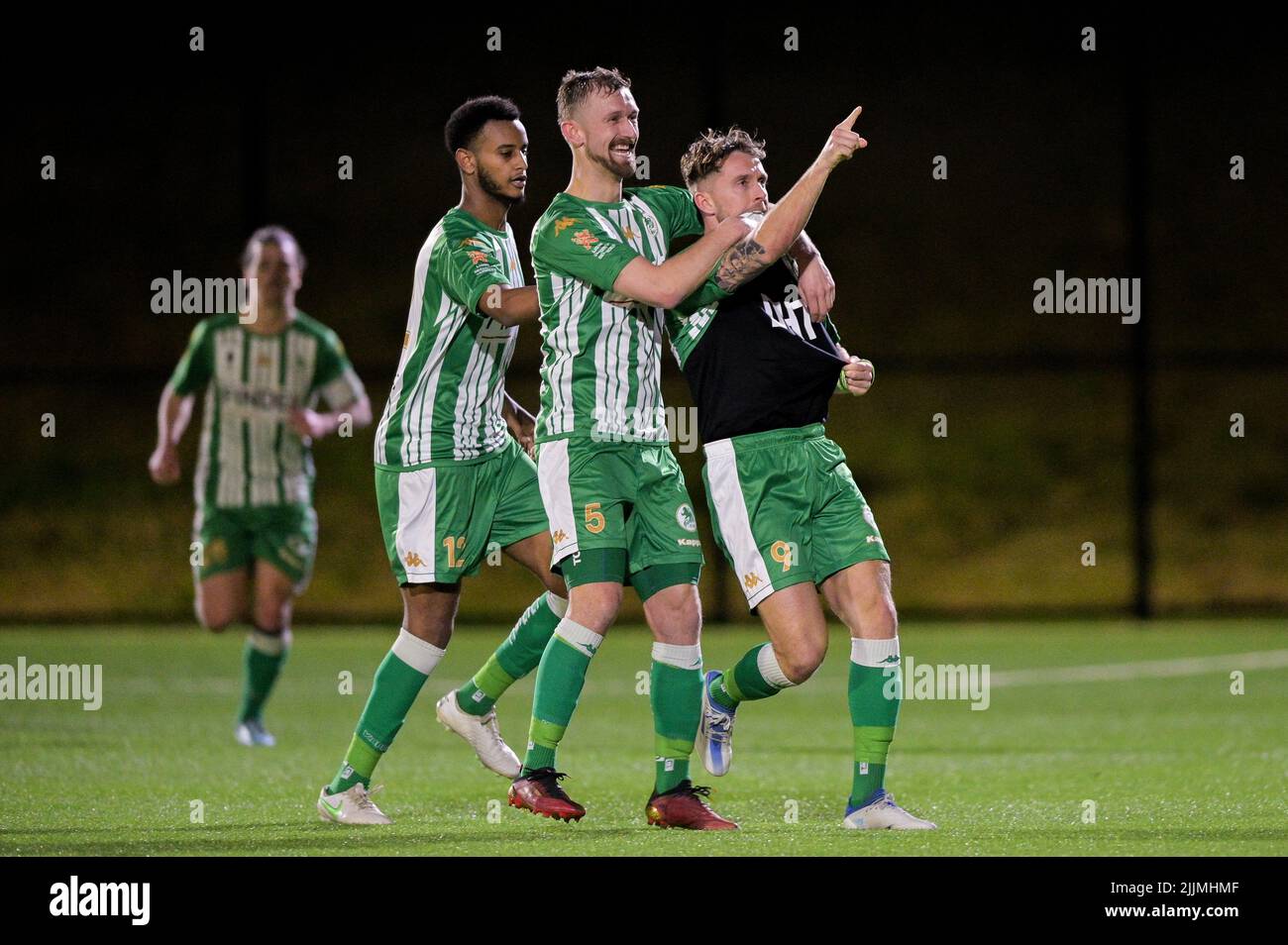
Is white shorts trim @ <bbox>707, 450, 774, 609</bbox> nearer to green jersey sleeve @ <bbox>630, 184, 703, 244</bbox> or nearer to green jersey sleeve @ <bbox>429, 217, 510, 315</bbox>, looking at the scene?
green jersey sleeve @ <bbox>630, 184, 703, 244</bbox>

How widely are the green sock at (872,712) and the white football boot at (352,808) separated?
1401 mm

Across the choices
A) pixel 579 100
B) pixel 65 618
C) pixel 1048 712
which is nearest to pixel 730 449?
pixel 579 100

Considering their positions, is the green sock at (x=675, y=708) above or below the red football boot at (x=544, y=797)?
above

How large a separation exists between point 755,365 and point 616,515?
608mm

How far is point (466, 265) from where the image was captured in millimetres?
5441

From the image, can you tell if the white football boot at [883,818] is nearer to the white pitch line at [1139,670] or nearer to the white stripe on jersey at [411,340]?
the white stripe on jersey at [411,340]

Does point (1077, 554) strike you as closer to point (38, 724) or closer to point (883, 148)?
point (883, 148)

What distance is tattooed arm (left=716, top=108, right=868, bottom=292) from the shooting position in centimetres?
483

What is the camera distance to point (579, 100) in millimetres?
5328

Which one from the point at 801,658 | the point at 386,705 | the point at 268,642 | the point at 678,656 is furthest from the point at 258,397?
the point at 801,658

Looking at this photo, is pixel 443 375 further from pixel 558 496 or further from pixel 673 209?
pixel 673 209

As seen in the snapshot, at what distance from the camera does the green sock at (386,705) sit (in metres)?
5.53

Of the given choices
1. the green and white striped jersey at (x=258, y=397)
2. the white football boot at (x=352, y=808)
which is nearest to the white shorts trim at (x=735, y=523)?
the white football boot at (x=352, y=808)

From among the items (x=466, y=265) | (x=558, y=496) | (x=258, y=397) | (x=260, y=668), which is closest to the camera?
(x=558, y=496)
